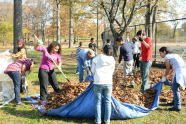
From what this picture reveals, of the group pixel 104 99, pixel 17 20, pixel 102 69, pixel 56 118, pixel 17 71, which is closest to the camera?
pixel 102 69

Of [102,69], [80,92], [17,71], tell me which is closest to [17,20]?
[17,71]

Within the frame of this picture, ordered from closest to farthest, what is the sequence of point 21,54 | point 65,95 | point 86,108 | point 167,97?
point 86,108, point 65,95, point 21,54, point 167,97

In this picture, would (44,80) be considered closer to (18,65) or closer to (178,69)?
(18,65)

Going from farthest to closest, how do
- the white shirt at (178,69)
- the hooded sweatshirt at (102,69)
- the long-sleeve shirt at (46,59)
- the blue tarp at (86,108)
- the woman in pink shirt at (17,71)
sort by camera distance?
the woman in pink shirt at (17,71)
the long-sleeve shirt at (46,59)
the white shirt at (178,69)
the blue tarp at (86,108)
the hooded sweatshirt at (102,69)

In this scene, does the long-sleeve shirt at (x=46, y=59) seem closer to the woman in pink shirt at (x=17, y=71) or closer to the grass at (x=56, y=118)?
the woman in pink shirt at (x=17, y=71)

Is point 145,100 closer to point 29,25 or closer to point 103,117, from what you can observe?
point 103,117

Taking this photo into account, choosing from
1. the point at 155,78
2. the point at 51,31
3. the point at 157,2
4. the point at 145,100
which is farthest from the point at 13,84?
the point at 51,31

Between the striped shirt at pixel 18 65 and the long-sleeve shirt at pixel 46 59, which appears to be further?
the striped shirt at pixel 18 65

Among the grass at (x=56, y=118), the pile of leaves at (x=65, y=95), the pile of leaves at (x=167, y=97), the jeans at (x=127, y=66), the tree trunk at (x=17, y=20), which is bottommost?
the grass at (x=56, y=118)

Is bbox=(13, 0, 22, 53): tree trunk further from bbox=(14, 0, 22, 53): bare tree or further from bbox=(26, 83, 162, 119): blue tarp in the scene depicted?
bbox=(26, 83, 162, 119): blue tarp

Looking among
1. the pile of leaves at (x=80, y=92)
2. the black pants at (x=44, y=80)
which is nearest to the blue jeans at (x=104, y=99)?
the pile of leaves at (x=80, y=92)

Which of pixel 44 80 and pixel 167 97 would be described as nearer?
pixel 44 80

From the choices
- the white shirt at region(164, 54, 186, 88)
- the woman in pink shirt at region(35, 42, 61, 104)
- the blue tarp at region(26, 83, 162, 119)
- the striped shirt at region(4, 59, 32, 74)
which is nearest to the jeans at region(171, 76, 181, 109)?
the white shirt at region(164, 54, 186, 88)

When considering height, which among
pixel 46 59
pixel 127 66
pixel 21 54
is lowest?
pixel 127 66
